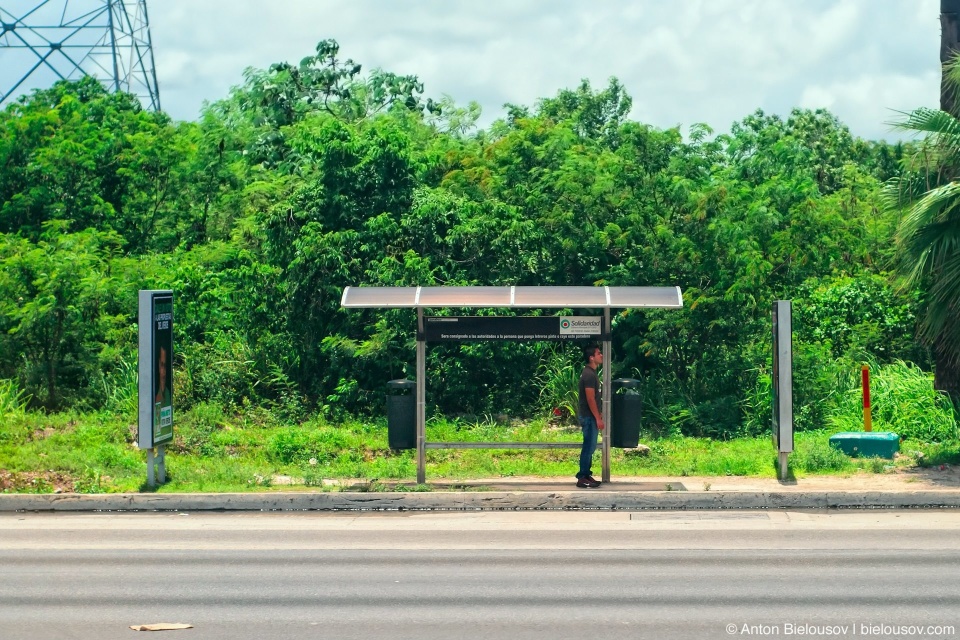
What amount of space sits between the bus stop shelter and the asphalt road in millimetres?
1630

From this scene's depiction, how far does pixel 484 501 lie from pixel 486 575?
4078 millimetres

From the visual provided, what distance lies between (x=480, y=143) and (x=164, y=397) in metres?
13.8

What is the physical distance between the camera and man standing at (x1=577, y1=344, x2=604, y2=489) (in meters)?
14.0

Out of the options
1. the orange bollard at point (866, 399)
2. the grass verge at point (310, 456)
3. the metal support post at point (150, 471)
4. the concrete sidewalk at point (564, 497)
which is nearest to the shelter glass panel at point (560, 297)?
the concrete sidewalk at point (564, 497)

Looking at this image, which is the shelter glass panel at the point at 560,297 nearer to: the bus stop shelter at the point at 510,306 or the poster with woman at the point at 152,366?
the bus stop shelter at the point at 510,306

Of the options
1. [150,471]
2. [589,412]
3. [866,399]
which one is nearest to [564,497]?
[589,412]

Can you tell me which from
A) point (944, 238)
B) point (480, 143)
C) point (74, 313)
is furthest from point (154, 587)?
point (480, 143)

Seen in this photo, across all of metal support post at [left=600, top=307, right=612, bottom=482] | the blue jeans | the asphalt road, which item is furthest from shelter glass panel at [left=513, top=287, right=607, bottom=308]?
the asphalt road

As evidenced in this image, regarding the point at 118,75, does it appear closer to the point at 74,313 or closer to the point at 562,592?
the point at 74,313

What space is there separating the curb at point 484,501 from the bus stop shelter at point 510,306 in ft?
2.47

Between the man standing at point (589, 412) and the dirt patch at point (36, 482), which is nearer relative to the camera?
the man standing at point (589, 412)

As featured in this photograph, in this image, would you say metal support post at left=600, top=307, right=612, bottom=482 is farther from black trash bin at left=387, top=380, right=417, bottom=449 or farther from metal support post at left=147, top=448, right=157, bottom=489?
metal support post at left=147, top=448, right=157, bottom=489

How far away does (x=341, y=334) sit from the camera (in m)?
21.0

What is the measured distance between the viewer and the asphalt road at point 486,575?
782cm
